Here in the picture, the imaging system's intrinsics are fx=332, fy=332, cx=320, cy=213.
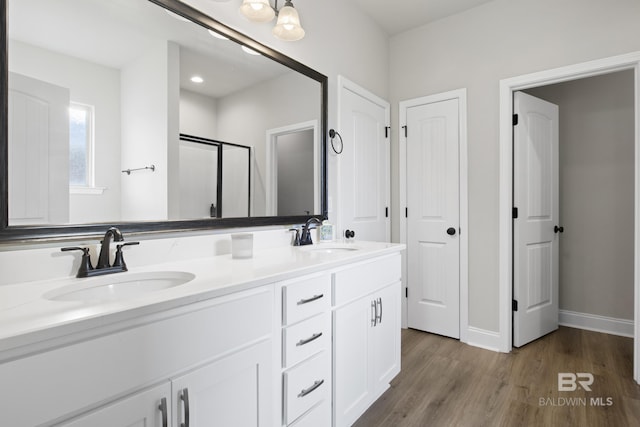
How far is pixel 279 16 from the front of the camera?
182cm

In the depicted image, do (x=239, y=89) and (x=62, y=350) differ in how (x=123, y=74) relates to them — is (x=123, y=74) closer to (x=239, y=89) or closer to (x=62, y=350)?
(x=239, y=89)

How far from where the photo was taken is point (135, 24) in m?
1.34

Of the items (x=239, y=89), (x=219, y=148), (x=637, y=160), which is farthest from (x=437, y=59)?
(x=219, y=148)

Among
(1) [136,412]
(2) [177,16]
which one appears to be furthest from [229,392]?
(2) [177,16]

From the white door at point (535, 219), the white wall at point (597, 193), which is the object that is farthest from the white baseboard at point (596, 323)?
the white door at point (535, 219)

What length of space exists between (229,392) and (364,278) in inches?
35.0

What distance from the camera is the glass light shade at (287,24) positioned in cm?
181

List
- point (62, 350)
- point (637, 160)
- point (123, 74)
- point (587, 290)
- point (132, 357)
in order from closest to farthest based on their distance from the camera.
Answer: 1. point (62, 350)
2. point (132, 357)
3. point (123, 74)
4. point (637, 160)
5. point (587, 290)

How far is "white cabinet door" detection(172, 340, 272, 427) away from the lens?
92 cm

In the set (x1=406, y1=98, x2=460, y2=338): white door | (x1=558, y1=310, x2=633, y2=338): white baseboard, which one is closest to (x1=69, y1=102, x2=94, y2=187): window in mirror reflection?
(x1=406, y1=98, x2=460, y2=338): white door

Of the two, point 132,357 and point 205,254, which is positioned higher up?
point 205,254

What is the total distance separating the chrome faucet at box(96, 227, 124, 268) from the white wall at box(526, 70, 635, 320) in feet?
12.1

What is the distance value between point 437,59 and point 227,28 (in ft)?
6.62

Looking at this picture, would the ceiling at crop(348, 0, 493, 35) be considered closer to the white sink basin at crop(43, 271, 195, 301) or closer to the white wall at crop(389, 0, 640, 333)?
the white wall at crop(389, 0, 640, 333)
